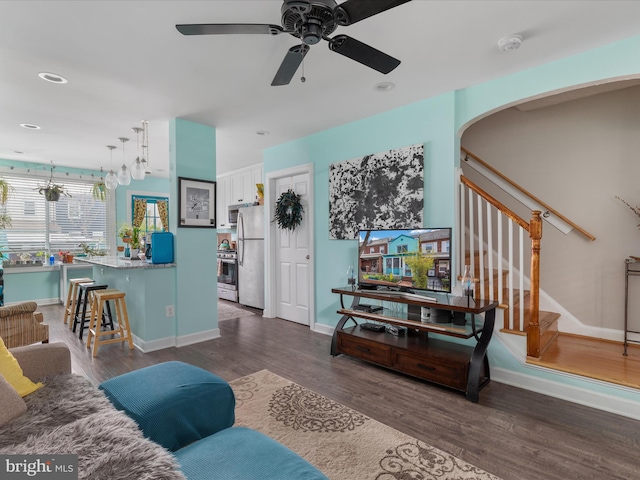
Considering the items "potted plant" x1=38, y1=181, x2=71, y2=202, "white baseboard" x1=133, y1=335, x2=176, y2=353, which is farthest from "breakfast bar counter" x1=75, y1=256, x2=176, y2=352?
"potted plant" x1=38, y1=181, x2=71, y2=202

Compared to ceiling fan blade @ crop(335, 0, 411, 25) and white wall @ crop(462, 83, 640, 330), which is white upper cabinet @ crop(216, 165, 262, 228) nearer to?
white wall @ crop(462, 83, 640, 330)

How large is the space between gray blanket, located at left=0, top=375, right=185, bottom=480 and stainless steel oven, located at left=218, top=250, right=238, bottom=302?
4662 mm

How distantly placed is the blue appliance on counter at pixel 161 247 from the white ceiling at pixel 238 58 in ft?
4.39

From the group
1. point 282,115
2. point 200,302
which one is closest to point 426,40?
point 282,115

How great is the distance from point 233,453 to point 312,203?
3432 millimetres

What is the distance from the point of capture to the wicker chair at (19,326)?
2875 millimetres

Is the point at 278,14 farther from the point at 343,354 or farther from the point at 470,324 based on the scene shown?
the point at 343,354

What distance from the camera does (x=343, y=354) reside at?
346 centimetres

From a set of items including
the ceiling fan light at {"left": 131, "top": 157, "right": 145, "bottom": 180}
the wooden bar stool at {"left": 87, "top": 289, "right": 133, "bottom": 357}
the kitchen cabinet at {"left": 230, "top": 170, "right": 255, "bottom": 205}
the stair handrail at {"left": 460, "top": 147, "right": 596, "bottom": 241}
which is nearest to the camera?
the wooden bar stool at {"left": 87, "top": 289, "right": 133, "bottom": 357}

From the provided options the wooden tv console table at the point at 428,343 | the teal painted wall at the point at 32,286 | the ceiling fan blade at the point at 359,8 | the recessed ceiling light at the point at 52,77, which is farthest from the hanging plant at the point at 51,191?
the ceiling fan blade at the point at 359,8

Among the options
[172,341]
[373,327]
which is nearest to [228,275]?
[172,341]

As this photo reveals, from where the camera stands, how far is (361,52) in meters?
1.87

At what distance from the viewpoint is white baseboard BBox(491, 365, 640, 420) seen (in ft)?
7.60

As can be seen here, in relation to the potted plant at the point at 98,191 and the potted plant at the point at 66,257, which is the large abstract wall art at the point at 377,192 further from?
the potted plant at the point at 98,191
